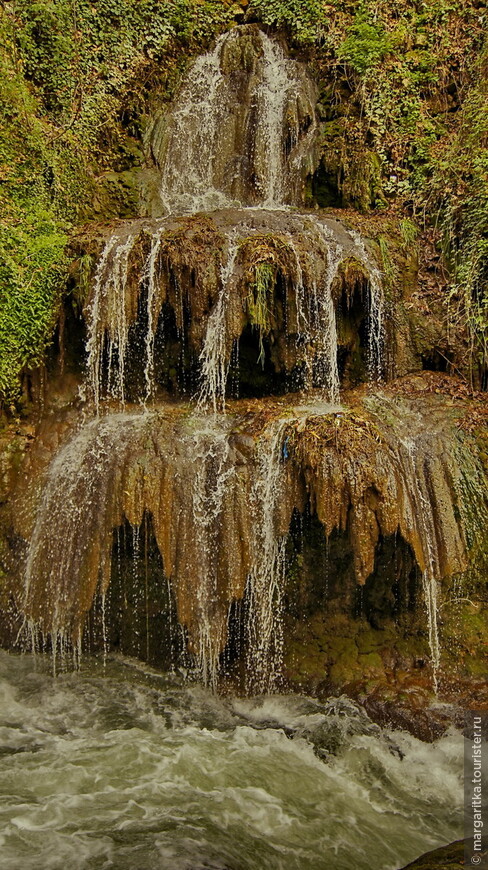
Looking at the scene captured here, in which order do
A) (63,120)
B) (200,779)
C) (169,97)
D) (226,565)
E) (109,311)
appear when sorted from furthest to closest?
(169,97) < (63,120) < (109,311) < (226,565) < (200,779)

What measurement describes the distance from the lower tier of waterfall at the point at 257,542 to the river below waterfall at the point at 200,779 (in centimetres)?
49

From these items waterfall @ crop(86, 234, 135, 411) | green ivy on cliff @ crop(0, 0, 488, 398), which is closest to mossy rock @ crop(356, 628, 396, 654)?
green ivy on cliff @ crop(0, 0, 488, 398)

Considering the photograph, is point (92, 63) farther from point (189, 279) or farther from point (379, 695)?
point (379, 695)

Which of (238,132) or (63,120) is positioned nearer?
(63,120)

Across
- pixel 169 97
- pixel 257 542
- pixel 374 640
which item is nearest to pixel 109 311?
pixel 257 542

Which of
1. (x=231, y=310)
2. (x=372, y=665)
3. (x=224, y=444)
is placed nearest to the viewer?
(x=372, y=665)

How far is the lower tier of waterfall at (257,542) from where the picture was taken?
6.29m

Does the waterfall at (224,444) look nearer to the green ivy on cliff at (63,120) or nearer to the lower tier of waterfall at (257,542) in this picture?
the lower tier of waterfall at (257,542)

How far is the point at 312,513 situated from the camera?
641 centimetres

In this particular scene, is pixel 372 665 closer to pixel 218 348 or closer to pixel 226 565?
pixel 226 565

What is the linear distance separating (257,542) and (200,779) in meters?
2.31

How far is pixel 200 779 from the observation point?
202 inches

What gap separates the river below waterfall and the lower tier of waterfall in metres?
0.49

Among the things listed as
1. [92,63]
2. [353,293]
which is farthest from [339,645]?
[92,63]
